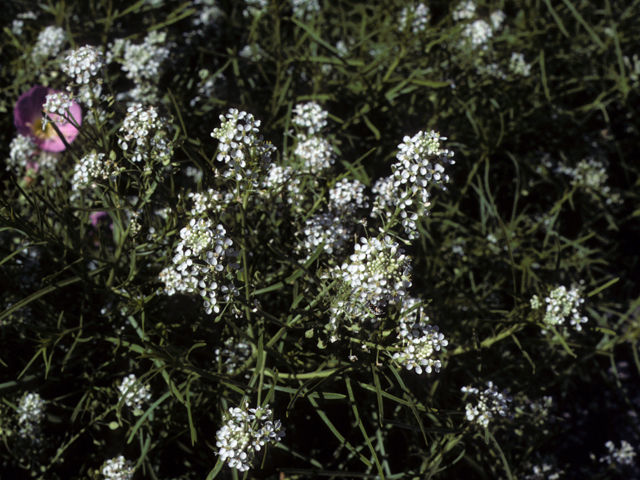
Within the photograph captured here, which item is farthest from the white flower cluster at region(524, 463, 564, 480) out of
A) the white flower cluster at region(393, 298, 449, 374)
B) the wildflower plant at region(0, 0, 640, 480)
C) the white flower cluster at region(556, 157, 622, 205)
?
the white flower cluster at region(556, 157, 622, 205)

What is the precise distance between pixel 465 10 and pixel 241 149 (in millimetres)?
993

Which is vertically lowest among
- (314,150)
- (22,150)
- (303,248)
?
(303,248)

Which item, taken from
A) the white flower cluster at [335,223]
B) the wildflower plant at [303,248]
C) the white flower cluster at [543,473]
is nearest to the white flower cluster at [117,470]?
the wildflower plant at [303,248]

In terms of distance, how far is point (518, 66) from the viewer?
1.25 meters

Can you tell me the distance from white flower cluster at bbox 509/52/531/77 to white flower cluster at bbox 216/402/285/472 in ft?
3.44

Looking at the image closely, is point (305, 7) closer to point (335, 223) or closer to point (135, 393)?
point (335, 223)

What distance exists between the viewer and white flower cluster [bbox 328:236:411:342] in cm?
64

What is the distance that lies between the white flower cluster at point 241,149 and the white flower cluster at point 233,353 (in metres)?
0.31

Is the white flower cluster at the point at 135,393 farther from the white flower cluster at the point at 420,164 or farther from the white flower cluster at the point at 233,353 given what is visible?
the white flower cluster at the point at 420,164

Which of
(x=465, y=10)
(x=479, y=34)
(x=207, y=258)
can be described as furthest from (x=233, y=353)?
(x=465, y=10)

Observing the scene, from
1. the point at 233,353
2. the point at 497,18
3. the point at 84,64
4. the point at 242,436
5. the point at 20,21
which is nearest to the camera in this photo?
the point at 242,436

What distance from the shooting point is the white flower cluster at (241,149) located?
27.0 inches

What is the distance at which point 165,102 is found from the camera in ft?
3.58

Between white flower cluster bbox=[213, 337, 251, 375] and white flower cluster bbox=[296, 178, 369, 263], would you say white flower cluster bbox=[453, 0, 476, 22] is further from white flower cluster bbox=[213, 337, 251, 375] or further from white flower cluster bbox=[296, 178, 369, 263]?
white flower cluster bbox=[213, 337, 251, 375]
